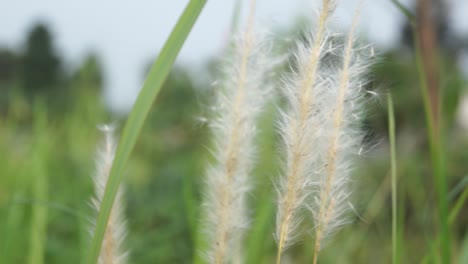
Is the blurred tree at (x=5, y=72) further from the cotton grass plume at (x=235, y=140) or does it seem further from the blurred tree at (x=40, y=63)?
the cotton grass plume at (x=235, y=140)

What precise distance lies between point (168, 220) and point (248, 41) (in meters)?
1.64

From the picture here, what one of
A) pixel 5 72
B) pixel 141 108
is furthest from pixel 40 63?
pixel 141 108

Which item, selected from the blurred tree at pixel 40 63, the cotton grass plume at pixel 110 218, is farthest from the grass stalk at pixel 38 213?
the blurred tree at pixel 40 63

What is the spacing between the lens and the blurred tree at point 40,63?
21.1 ft

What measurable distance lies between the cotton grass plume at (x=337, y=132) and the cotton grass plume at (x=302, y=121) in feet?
0.05

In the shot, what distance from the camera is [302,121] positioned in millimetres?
558

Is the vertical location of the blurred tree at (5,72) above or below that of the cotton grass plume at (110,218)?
below

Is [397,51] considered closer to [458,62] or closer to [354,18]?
[458,62]

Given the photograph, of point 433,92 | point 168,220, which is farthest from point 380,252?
point 433,92

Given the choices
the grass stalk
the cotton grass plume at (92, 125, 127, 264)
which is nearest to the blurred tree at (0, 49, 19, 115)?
the grass stalk

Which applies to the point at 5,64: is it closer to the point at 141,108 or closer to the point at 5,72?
the point at 5,72

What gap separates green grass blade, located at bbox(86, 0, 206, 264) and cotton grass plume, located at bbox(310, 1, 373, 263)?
14 cm

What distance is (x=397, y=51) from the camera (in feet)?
15.9

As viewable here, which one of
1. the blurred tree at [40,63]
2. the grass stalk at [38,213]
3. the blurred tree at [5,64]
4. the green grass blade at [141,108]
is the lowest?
the blurred tree at [5,64]
